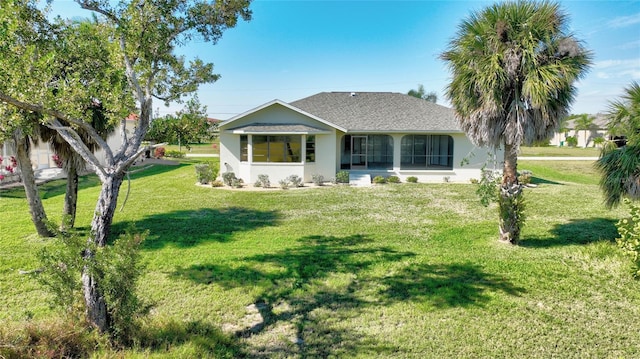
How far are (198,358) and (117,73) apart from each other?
15.0 ft

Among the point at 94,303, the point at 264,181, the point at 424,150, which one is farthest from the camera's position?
the point at 424,150

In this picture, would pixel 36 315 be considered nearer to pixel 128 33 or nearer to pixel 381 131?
pixel 128 33

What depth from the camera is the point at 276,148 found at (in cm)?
2116

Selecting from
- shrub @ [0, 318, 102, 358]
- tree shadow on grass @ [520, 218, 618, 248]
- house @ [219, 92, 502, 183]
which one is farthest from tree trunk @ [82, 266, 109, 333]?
house @ [219, 92, 502, 183]

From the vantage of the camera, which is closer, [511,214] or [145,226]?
[511,214]

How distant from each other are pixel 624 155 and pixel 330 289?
23.9ft

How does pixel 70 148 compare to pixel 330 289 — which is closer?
pixel 330 289

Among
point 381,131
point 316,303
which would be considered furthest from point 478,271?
point 381,131

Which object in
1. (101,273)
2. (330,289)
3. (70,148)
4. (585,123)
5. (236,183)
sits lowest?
(330,289)

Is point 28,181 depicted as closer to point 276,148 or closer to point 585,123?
point 276,148

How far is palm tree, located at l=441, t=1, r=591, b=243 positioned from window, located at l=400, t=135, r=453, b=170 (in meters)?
16.4

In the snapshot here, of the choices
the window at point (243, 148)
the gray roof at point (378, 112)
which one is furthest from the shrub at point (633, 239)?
the window at point (243, 148)

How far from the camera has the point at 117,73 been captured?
603 centimetres

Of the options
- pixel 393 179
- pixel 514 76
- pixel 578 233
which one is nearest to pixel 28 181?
pixel 514 76
